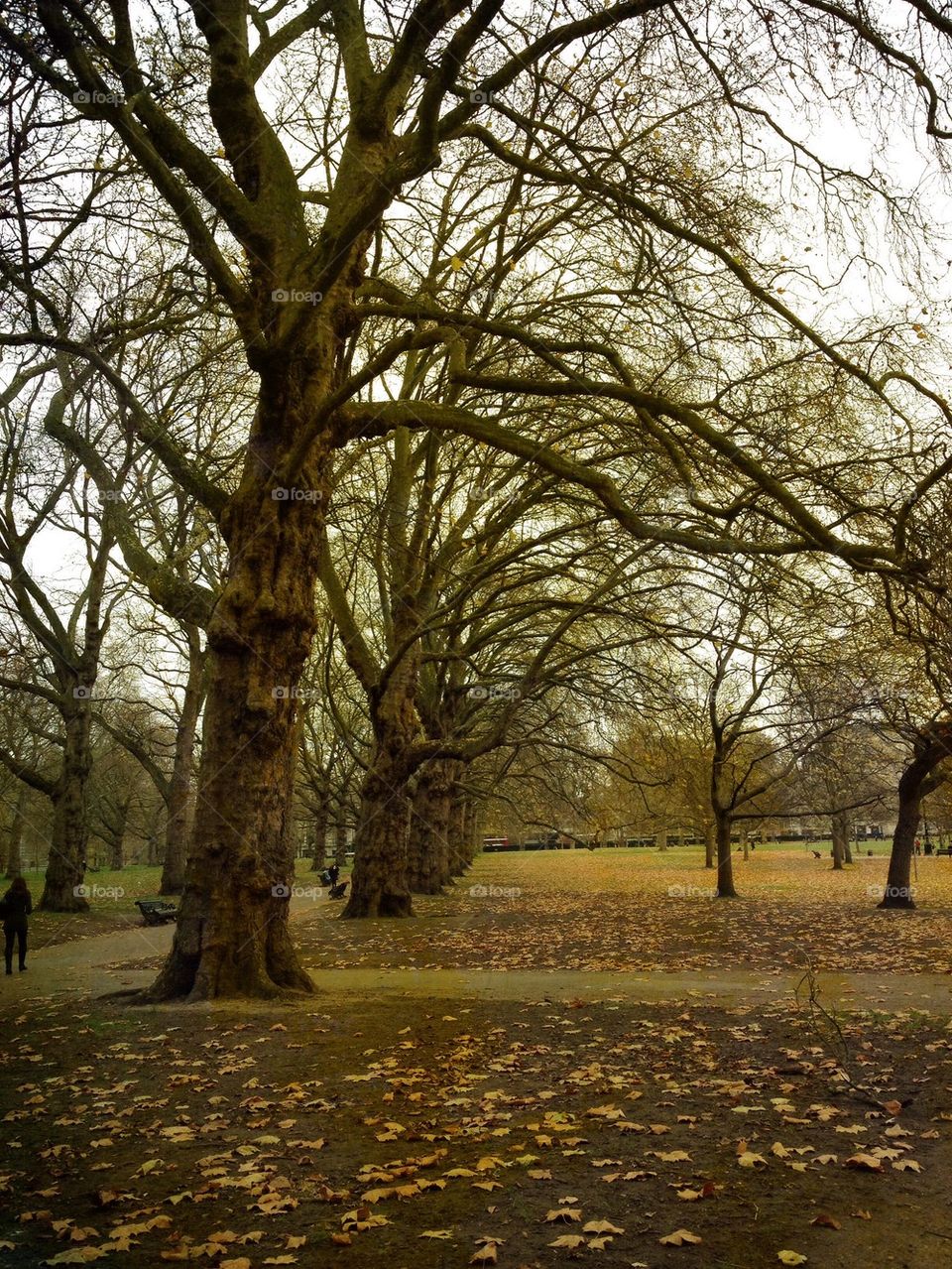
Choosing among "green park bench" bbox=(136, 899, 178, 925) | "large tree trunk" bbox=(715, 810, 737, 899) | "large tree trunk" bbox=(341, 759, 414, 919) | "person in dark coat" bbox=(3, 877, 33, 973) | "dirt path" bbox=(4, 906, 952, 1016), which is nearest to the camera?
"dirt path" bbox=(4, 906, 952, 1016)

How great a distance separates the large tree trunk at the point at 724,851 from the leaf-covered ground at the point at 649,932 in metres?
0.64

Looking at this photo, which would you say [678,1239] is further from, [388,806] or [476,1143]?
[388,806]

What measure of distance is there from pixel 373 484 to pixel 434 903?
11.1 m

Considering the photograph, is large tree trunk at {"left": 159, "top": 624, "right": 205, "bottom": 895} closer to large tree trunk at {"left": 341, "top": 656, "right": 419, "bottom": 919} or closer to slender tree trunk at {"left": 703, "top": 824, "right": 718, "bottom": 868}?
large tree trunk at {"left": 341, "top": 656, "right": 419, "bottom": 919}

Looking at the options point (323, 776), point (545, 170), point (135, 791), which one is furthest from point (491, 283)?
point (135, 791)

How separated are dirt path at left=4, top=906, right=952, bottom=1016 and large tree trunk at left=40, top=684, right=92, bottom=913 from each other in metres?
8.86

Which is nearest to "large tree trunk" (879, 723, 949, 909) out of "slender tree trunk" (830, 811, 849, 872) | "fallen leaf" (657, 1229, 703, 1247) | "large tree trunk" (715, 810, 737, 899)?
"large tree trunk" (715, 810, 737, 899)

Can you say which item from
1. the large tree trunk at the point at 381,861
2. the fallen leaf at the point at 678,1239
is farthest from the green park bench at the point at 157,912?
the fallen leaf at the point at 678,1239

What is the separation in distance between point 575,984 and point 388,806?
875 centimetres

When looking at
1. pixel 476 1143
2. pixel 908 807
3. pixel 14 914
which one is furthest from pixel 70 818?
pixel 476 1143

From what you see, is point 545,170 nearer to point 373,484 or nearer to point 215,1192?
point 215,1192

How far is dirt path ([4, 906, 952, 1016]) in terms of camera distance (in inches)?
402

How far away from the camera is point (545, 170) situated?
8.96 meters

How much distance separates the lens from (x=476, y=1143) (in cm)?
539
